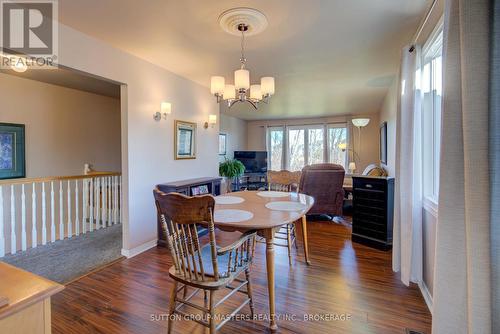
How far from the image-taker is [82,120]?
4.65 meters

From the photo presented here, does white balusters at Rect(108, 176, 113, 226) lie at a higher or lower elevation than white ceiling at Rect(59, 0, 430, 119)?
lower

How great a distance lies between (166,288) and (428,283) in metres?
2.24

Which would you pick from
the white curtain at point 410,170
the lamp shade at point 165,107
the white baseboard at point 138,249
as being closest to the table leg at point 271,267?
the white curtain at point 410,170

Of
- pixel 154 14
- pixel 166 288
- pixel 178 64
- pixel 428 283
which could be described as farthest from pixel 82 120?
pixel 428 283

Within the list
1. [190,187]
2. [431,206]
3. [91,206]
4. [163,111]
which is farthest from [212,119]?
[431,206]

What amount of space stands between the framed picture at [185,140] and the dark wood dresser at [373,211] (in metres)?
2.50

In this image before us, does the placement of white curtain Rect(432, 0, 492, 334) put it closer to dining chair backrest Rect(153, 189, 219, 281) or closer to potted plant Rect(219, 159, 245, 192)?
dining chair backrest Rect(153, 189, 219, 281)

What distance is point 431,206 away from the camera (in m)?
2.01

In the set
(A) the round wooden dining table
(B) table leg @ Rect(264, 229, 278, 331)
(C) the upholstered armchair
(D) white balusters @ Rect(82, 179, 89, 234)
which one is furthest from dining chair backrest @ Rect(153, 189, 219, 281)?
(C) the upholstered armchair

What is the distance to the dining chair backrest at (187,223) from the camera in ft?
4.41

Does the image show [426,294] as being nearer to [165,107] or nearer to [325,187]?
[325,187]

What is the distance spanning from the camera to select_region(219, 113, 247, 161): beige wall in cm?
709

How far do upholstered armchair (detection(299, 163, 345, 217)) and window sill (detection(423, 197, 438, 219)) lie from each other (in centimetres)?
215

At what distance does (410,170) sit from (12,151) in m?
5.17
